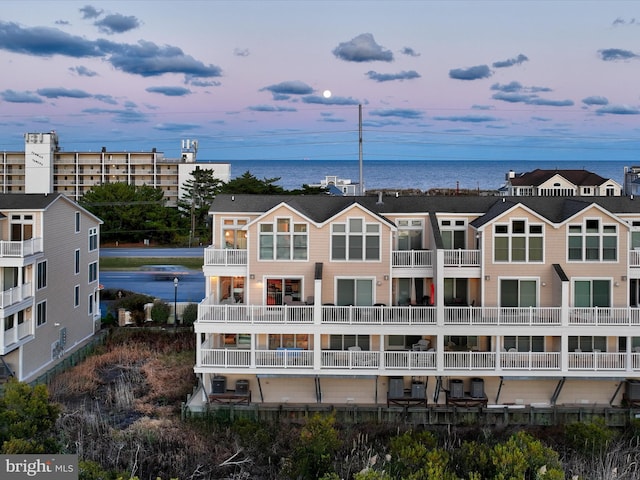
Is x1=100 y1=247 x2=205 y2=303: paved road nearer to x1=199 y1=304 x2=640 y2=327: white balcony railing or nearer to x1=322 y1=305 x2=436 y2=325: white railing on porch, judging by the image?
x1=199 y1=304 x2=640 y2=327: white balcony railing

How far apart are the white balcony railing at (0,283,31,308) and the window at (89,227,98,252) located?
674cm

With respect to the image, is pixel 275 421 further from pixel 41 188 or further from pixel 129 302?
pixel 41 188

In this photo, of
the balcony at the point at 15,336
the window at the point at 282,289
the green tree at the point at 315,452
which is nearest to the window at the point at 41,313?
the balcony at the point at 15,336

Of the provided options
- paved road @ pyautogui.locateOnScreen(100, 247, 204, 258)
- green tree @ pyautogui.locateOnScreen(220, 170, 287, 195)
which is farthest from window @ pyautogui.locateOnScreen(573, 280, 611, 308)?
green tree @ pyautogui.locateOnScreen(220, 170, 287, 195)

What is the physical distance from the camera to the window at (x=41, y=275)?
26.2 m

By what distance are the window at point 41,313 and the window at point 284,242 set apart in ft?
32.8

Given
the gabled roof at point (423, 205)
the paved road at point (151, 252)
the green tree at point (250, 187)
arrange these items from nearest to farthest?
the gabled roof at point (423, 205) < the paved road at point (151, 252) < the green tree at point (250, 187)

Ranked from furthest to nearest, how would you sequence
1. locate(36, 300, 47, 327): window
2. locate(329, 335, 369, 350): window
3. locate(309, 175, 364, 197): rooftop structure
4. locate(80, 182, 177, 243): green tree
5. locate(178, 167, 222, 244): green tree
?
locate(309, 175, 364, 197): rooftop structure, locate(178, 167, 222, 244): green tree, locate(80, 182, 177, 243): green tree, locate(36, 300, 47, 327): window, locate(329, 335, 369, 350): window

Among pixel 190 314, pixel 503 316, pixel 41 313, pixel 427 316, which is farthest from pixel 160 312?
pixel 503 316

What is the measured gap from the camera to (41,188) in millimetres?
89125

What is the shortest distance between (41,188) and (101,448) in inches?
3079

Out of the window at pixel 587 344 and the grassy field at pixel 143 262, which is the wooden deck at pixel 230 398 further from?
the grassy field at pixel 143 262

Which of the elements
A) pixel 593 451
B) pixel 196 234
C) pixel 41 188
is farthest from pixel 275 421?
pixel 41 188

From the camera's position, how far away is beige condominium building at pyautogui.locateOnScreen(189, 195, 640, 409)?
71.4ft
